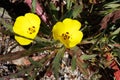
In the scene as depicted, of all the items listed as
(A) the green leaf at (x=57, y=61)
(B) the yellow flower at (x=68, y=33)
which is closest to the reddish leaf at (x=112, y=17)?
(B) the yellow flower at (x=68, y=33)

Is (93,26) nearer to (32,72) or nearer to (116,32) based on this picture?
(116,32)

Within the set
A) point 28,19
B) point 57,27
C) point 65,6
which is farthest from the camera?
point 65,6

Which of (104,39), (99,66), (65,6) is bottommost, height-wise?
(99,66)

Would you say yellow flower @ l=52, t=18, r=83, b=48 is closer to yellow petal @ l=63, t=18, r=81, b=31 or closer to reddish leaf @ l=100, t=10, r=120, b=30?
yellow petal @ l=63, t=18, r=81, b=31

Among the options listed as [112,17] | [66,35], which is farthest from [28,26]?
[112,17]

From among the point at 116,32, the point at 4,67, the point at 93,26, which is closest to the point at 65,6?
the point at 93,26

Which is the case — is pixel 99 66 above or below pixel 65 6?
below
